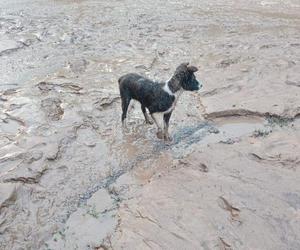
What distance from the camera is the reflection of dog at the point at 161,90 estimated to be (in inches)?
248

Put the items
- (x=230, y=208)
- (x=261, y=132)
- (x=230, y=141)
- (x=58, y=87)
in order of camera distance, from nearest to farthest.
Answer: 1. (x=230, y=208)
2. (x=230, y=141)
3. (x=261, y=132)
4. (x=58, y=87)

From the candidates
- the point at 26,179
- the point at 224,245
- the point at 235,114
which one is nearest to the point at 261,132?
the point at 235,114

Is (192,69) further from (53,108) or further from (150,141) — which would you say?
(53,108)

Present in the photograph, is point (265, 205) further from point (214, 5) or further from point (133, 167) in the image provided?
point (214, 5)

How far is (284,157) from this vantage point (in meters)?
5.92

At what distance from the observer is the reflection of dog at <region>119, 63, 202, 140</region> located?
629 cm

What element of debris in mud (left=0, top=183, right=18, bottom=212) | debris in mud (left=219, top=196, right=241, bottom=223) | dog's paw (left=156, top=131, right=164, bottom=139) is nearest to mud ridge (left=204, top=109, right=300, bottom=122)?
dog's paw (left=156, top=131, right=164, bottom=139)

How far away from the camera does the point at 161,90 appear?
21.0 feet

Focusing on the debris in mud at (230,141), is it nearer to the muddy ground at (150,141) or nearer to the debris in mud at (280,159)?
the muddy ground at (150,141)

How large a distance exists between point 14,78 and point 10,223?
4.57m

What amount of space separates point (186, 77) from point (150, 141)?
1.15 m

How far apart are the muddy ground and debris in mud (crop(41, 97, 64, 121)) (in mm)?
33

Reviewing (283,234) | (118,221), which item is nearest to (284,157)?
(283,234)

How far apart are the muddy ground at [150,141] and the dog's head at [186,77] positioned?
0.89 m
